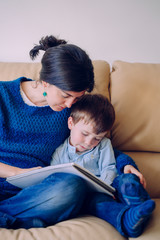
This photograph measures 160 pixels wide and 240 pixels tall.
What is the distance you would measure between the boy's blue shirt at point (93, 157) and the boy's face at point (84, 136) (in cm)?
4

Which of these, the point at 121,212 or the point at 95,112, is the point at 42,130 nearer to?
the point at 95,112

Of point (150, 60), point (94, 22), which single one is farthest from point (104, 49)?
point (150, 60)

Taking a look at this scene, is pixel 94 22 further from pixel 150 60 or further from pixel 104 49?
pixel 150 60

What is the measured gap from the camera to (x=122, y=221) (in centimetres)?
86

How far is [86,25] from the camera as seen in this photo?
1.64m

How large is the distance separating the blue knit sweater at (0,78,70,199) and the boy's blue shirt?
7 cm

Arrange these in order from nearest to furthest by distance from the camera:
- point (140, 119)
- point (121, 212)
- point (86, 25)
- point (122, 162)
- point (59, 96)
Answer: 1. point (121, 212)
2. point (59, 96)
3. point (122, 162)
4. point (140, 119)
5. point (86, 25)

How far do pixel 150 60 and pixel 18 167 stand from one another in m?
1.22

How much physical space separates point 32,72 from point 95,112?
495mm

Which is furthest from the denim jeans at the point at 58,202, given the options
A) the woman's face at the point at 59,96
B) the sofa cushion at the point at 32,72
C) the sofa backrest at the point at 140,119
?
the sofa cushion at the point at 32,72

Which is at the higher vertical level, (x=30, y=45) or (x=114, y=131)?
(x=30, y=45)

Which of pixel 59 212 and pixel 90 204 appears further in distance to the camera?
pixel 90 204

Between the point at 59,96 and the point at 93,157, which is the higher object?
the point at 59,96

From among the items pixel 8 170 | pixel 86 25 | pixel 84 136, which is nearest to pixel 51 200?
pixel 8 170
